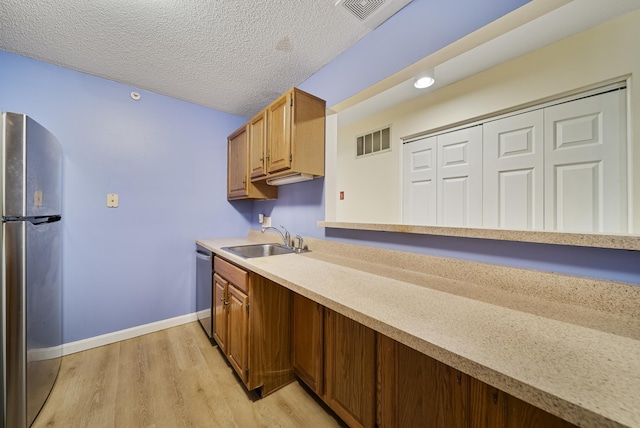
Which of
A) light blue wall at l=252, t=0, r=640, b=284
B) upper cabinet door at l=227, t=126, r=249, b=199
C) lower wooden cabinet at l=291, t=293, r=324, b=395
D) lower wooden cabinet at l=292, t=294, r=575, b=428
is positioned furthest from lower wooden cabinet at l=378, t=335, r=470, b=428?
upper cabinet door at l=227, t=126, r=249, b=199

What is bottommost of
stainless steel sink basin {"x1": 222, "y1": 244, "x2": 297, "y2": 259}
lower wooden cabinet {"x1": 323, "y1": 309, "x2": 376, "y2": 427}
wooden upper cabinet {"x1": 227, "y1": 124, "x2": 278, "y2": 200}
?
lower wooden cabinet {"x1": 323, "y1": 309, "x2": 376, "y2": 427}

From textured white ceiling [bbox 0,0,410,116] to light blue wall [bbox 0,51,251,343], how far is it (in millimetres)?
227

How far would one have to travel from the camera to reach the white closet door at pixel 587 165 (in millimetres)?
1429

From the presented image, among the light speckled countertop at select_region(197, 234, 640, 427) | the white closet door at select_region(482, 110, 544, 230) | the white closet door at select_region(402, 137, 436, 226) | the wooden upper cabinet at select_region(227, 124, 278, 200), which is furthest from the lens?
the white closet door at select_region(402, 137, 436, 226)

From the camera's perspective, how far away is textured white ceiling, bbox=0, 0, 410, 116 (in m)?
1.29

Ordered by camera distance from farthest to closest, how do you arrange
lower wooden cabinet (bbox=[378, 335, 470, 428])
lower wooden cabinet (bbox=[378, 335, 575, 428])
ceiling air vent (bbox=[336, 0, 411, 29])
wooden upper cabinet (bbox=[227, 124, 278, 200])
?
wooden upper cabinet (bbox=[227, 124, 278, 200])
ceiling air vent (bbox=[336, 0, 411, 29])
lower wooden cabinet (bbox=[378, 335, 470, 428])
lower wooden cabinet (bbox=[378, 335, 575, 428])

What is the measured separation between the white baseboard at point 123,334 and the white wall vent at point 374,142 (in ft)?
9.23

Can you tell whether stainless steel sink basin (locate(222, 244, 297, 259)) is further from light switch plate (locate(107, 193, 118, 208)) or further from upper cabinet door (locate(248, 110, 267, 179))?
light switch plate (locate(107, 193, 118, 208))

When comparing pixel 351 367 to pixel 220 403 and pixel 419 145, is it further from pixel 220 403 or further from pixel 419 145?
pixel 419 145

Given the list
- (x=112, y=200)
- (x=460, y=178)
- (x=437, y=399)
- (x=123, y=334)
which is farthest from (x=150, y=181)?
Answer: (x=460, y=178)

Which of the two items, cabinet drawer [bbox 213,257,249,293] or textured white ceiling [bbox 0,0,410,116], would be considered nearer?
textured white ceiling [bbox 0,0,410,116]

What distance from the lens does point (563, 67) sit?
63.2 inches

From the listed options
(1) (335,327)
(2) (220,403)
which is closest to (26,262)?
(2) (220,403)

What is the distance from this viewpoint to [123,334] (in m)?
2.01
